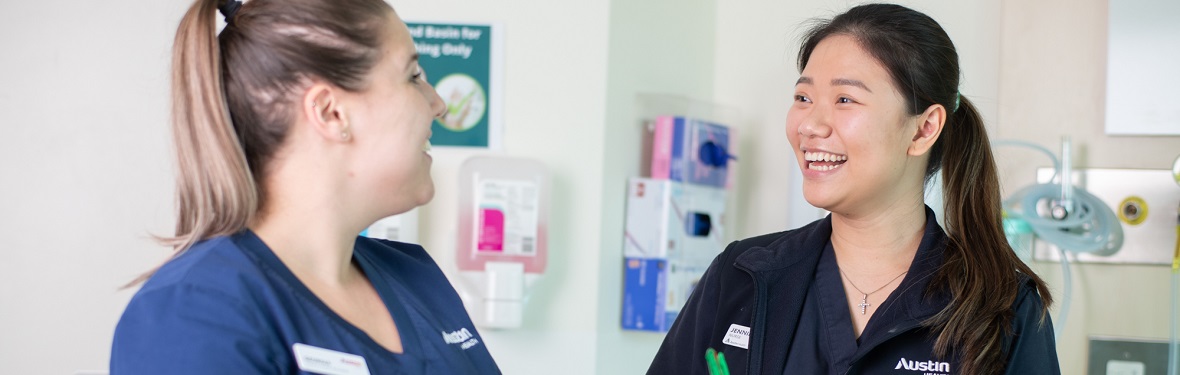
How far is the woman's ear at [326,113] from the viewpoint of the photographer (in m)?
1.03

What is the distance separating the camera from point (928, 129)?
1517 millimetres

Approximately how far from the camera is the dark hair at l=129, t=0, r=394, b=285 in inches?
39.4

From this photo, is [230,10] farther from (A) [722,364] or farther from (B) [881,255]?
(B) [881,255]

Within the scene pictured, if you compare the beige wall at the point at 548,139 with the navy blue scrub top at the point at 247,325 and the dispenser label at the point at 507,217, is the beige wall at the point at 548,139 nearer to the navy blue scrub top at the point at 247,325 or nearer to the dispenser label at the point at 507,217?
the dispenser label at the point at 507,217

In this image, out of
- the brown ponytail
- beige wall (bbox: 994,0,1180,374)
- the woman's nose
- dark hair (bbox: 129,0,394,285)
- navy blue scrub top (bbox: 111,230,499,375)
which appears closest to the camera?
navy blue scrub top (bbox: 111,230,499,375)

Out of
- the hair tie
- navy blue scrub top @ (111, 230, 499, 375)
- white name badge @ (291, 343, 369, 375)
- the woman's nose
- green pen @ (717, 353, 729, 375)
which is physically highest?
the hair tie

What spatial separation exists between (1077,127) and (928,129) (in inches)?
37.4

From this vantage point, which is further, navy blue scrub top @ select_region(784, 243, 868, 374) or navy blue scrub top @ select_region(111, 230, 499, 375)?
navy blue scrub top @ select_region(784, 243, 868, 374)

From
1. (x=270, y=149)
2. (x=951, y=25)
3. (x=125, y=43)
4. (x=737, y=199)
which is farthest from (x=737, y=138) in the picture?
(x=270, y=149)

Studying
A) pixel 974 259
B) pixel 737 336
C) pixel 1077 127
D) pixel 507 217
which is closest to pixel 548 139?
pixel 507 217

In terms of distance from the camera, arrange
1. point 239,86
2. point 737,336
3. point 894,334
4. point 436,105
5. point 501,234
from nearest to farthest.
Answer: point 239,86
point 436,105
point 894,334
point 737,336
point 501,234

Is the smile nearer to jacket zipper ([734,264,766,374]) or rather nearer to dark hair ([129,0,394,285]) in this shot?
jacket zipper ([734,264,766,374])

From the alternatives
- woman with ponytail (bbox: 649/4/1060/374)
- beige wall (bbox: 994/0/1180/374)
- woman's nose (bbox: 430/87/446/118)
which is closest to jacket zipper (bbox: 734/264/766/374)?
woman with ponytail (bbox: 649/4/1060/374)

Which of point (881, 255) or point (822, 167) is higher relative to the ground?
point (822, 167)
